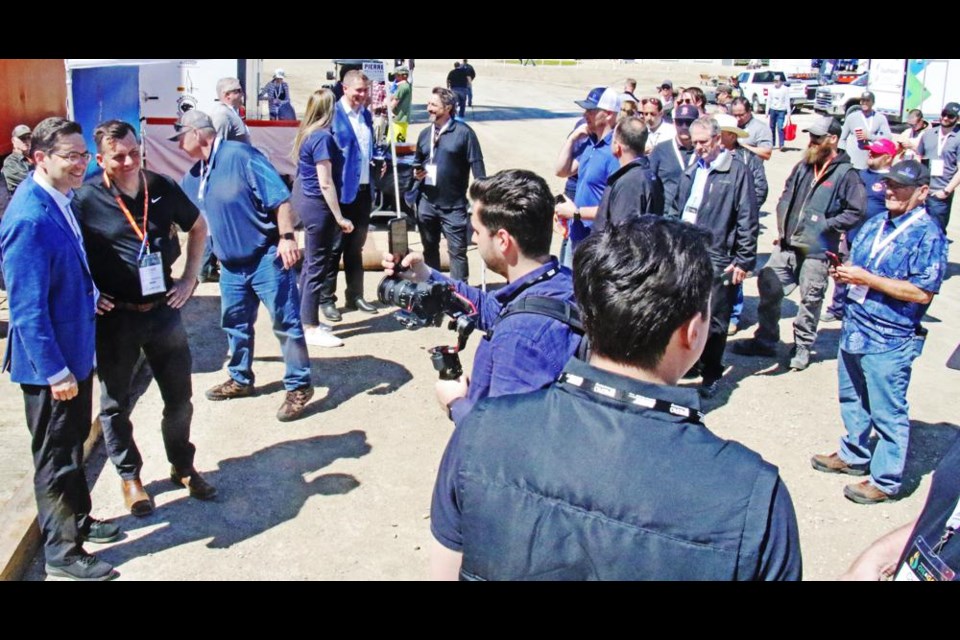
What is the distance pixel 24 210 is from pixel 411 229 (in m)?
7.93

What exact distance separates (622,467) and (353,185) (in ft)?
20.4

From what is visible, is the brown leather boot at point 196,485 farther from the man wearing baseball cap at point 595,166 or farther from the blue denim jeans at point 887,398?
the blue denim jeans at point 887,398

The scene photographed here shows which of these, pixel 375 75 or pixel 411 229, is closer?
pixel 411 229

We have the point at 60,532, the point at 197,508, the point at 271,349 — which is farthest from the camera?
the point at 271,349

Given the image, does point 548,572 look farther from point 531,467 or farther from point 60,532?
point 60,532

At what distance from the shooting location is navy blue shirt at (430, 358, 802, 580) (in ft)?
5.24

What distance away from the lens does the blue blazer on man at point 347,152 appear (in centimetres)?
735

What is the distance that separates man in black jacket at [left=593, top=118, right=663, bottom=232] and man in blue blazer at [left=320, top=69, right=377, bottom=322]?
2507 mm

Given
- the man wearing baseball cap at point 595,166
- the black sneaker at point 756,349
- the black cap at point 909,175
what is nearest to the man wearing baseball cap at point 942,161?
the black sneaker at point 756,349

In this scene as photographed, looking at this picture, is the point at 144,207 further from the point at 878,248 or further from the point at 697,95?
the point at 697,95

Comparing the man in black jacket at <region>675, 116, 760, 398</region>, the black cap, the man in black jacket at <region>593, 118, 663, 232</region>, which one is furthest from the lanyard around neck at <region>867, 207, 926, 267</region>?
the man in black jacket at <region>593, 118, 663, 232</region>

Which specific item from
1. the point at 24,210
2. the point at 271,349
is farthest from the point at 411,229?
the point at 24,210

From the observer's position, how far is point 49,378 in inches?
154
